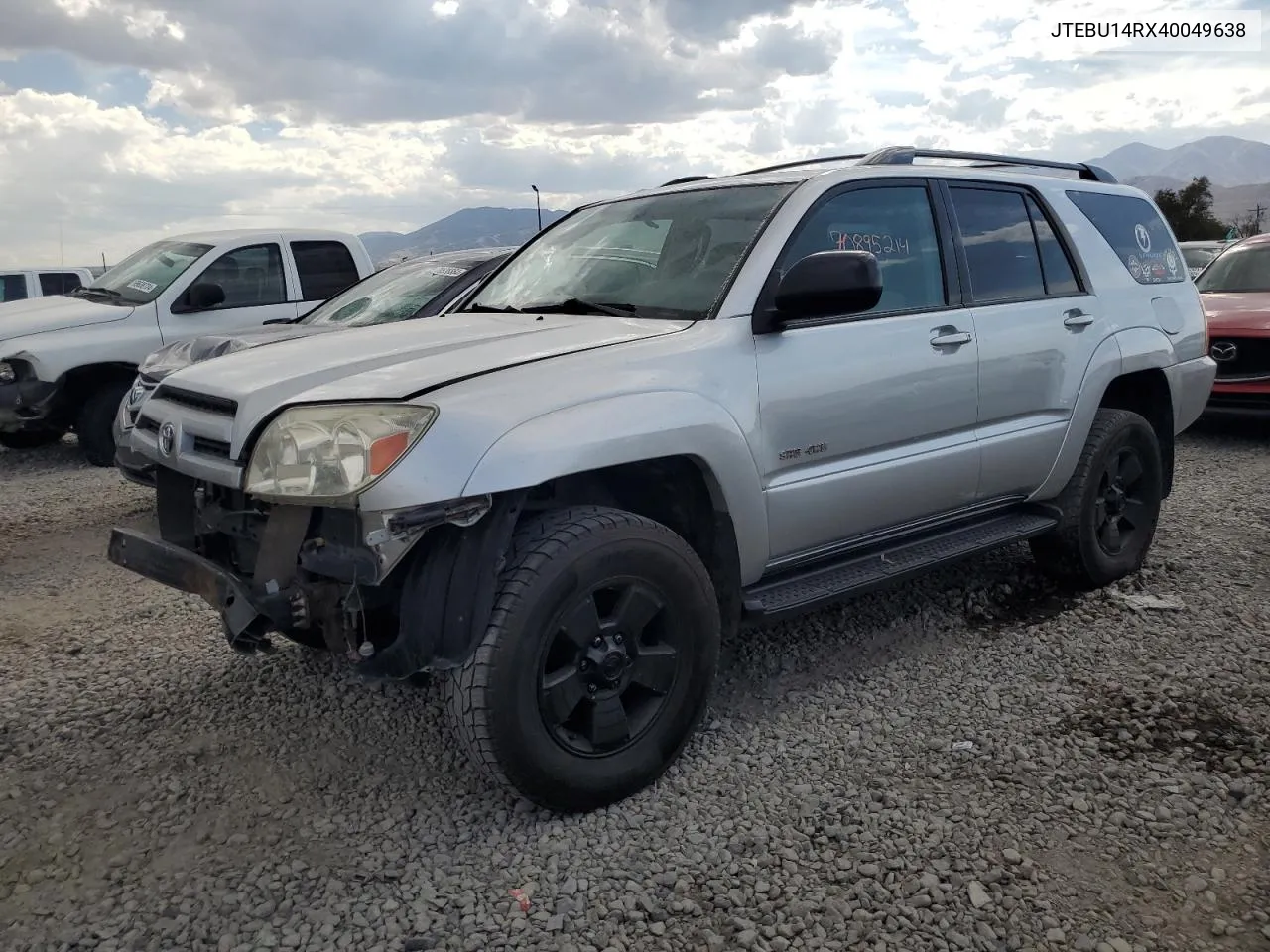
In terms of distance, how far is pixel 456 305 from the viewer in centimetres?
425

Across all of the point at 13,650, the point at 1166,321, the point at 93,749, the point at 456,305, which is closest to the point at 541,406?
the point at 456,305

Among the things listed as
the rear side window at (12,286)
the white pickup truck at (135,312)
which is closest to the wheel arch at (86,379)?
the white pickup truck at (135,312)

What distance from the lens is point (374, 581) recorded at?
257 centimetres

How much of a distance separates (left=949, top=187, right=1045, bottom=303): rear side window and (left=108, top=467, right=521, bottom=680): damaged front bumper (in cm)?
235

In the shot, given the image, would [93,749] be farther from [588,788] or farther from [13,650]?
[588,788]

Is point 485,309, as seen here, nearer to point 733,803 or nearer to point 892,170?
point 892,170

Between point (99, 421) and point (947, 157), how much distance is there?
270 inches

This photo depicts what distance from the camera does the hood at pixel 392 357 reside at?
2.83 metres

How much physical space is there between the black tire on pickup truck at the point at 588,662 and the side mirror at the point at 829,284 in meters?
0.82

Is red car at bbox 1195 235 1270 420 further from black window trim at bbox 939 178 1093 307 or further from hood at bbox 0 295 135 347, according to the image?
hood at bbox 0 295 135 347

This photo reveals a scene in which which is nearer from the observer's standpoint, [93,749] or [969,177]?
[93,749]

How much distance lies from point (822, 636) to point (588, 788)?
1683 millimetres

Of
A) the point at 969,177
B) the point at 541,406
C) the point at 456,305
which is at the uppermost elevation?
the point at 969,177

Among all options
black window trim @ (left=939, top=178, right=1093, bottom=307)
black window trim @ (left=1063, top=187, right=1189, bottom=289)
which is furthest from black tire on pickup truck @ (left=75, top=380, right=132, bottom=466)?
black window trim @ (left=1063, top=187, right=1189, bottom=289)
